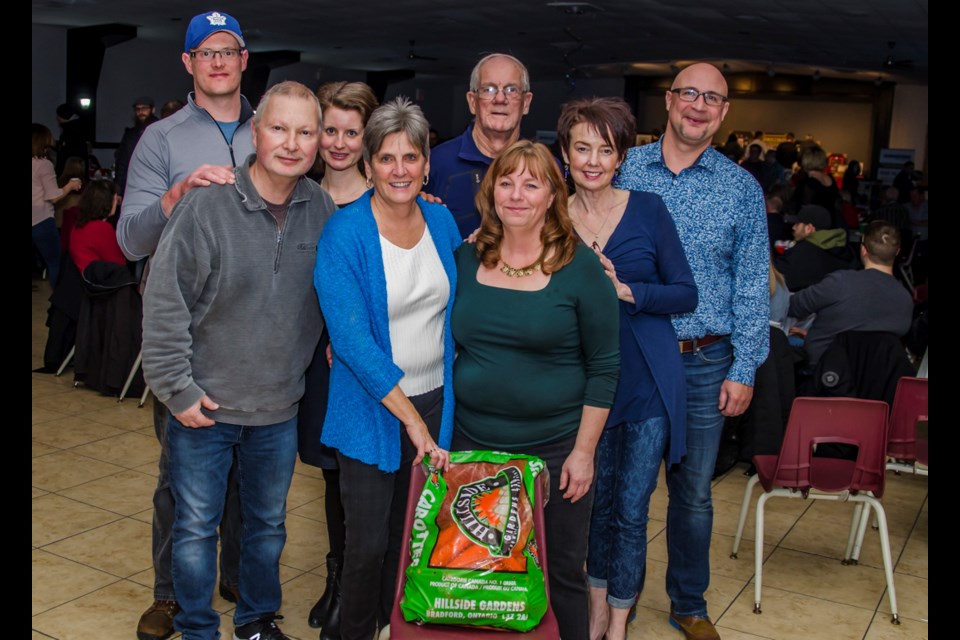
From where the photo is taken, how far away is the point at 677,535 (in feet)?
9.80

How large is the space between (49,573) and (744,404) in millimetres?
2492

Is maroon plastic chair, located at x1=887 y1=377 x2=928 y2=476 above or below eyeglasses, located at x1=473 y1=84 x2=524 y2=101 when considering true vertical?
below

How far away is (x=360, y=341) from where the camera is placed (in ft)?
7.49

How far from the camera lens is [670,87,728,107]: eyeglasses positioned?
8.87ft

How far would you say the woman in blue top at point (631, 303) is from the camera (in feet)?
8.22

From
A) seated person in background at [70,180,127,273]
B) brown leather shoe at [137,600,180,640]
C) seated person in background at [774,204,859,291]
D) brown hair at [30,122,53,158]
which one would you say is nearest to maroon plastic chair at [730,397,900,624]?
brown leather shoe at [137,600,180,640]

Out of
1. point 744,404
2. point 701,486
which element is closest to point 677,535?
point 701,486

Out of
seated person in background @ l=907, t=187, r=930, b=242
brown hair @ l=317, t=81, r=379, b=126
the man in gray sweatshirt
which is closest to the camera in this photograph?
the man in gray sweatshirt

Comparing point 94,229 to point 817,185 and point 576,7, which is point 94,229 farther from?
point 576,7

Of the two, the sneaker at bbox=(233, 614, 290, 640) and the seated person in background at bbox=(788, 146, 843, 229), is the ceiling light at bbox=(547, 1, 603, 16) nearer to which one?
the seated person in background at bbox=(788, 146, 843, 229)

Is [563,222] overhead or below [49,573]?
overhead

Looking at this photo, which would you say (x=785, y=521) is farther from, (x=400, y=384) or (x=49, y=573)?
(x=49, y=573)

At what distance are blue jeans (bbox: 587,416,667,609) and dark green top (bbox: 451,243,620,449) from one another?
332mm

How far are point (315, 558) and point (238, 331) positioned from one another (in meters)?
1.46
